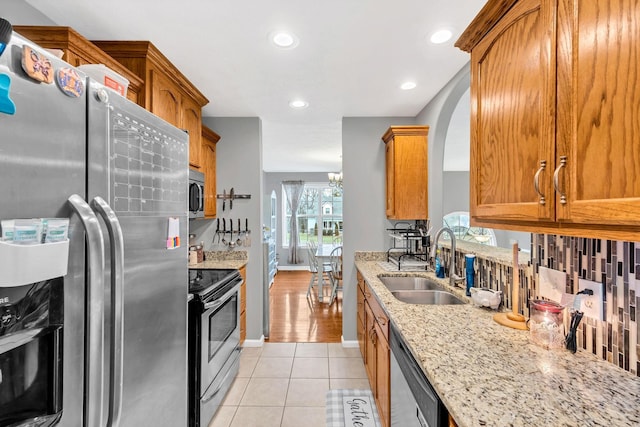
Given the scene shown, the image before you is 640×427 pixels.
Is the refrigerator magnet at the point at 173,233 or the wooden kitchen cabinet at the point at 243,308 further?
the wooden kitchen cabinet at the point at 243,308

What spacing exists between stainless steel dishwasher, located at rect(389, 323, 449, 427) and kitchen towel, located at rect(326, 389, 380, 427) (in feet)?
2.02

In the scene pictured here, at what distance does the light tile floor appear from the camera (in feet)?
6.82

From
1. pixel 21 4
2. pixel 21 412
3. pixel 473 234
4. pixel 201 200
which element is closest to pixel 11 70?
pixel 21 412

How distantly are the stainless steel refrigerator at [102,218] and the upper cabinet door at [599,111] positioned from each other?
1252mm

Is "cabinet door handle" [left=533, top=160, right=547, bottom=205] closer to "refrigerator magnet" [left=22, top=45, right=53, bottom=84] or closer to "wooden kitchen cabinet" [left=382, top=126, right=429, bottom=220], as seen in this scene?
"refrigerator magnet" [left=22, top=45, right=53, bottom=84]

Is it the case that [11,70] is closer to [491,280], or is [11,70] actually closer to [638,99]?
[638,99]

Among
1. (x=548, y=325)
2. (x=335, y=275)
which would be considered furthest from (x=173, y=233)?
(x=335, y=275)

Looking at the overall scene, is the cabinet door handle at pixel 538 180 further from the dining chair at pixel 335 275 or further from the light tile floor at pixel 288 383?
the dining chair at pixel 335 275

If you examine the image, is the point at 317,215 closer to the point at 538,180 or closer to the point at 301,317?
the point at 301,317

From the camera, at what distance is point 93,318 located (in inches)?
28.5

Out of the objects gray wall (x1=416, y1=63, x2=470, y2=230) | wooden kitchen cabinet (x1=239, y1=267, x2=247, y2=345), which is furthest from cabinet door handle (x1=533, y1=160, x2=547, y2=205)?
wooden kitchen cabinet (x1=239, y1=267, x2=247, y2=345)

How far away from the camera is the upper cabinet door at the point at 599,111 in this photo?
65cm

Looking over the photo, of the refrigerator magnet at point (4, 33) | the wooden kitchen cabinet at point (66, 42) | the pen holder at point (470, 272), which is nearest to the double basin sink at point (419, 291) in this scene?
the pen holder at point (470, 272)

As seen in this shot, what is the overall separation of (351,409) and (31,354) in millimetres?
2111
